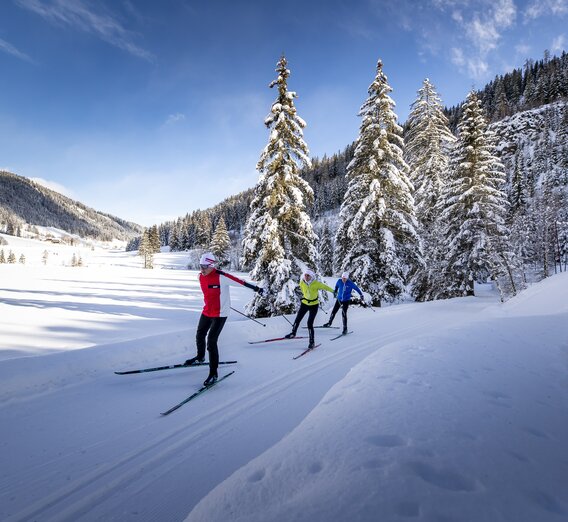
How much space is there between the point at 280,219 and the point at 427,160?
55.1 ft

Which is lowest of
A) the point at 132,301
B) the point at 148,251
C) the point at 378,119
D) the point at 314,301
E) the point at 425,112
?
the point at 132,301

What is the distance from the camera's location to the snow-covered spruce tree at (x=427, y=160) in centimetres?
2330

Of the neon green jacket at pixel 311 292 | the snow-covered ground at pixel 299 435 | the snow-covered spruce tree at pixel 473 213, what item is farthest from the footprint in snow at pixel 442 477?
the snow-covered spruce tree at pixel 473 213

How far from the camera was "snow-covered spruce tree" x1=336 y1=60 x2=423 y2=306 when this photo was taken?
17141 mm

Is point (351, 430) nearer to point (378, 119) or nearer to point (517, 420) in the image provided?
point (517, 420)

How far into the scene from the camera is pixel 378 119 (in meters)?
18.1

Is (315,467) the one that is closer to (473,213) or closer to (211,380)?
(211,380)

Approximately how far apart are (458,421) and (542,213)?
115 feet

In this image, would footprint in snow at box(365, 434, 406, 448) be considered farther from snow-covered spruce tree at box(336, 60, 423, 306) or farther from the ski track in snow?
snow-covered spruce tree at box(336, 60, 423, 306)

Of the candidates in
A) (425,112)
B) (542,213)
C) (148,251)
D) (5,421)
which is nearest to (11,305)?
(5,421)

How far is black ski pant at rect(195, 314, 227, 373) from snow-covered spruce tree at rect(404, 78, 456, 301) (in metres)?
20.3

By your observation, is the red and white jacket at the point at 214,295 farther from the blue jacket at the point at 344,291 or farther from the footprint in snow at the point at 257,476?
the blue jacket at the point at 344,291

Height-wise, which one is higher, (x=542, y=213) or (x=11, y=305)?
(x=542, y=213)

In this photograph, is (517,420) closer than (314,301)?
Yes
